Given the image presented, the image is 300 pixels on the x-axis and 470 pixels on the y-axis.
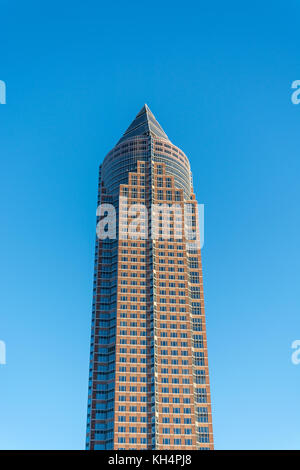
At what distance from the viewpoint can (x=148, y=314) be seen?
164 metres

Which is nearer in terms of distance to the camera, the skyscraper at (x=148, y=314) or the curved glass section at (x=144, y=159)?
the skyscraper at (x=148, y=314)

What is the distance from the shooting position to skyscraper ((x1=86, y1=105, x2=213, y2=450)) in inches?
5758

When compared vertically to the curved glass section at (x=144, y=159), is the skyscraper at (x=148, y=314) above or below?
below

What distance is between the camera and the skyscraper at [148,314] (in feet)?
480

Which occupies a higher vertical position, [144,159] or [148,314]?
[144,159]

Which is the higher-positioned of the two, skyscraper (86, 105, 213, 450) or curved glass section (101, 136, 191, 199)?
curved glass section (101, 136, 191, 199)

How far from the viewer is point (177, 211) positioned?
184 metres

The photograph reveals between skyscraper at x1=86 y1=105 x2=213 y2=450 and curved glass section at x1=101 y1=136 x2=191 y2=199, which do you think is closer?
skyscraper at x1=86 y1=105 x2=213 y2=450

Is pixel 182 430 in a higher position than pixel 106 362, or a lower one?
lower

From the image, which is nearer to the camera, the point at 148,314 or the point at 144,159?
the point at 148,314

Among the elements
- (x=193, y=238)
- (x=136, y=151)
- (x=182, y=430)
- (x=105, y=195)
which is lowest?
(x=182, y=430)

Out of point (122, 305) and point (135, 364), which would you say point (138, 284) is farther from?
point (135, 364)
